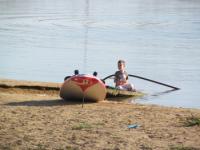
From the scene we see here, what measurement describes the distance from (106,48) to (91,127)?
61.5 ft

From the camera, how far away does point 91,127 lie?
949cm

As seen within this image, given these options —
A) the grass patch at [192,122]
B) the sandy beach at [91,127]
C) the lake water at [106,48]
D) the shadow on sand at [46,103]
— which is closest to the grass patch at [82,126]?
the sandy beach at [91,127]

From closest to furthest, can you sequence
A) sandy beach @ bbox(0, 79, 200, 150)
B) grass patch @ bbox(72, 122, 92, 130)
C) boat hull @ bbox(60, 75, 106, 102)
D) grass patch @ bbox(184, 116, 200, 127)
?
sandy beach @ bbox(0, 79, 200, 150), grass patch @ bbox(72, 122, 92, 130), grass patch @ bbox(184, 116, 200, 127), boat hull @ bbox(60, 75, 106, 102)

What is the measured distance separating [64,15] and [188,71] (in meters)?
26.2

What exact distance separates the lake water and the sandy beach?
4.57 metres

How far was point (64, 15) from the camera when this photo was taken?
4756 cm

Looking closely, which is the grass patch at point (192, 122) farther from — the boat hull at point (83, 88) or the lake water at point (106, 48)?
the lake water at point (106, 48)

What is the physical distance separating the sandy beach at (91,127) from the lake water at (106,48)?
4572mm

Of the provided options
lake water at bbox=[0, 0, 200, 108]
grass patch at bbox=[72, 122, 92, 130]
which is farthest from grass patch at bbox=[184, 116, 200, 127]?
lake water at bbox=[0, 0, 200, 108]

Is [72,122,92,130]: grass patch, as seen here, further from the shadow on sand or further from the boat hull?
the boat hull

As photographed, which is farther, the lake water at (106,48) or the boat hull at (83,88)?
the lake water at (106,48)

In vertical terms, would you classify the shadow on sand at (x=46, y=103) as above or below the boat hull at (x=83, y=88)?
below

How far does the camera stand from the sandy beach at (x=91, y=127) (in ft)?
27.7

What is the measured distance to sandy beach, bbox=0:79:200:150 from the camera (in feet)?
27.7
